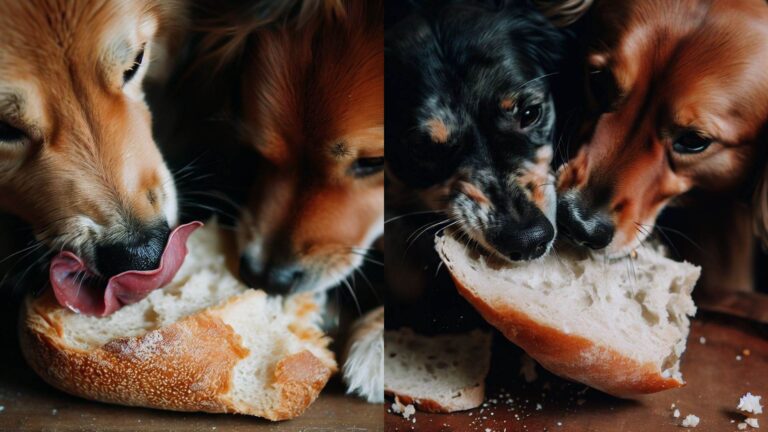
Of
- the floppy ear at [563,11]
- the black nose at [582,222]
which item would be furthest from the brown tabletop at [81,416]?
the floppy ear at [563,11]

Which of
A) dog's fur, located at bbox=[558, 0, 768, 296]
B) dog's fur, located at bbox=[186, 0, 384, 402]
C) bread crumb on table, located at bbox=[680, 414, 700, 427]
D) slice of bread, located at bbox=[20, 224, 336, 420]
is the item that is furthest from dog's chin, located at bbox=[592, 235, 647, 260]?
slice of bread, located at bbox=[20, 224, 336, 420]

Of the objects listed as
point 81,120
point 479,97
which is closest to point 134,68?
point 81,120

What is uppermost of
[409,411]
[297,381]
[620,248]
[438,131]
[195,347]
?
[438,131]

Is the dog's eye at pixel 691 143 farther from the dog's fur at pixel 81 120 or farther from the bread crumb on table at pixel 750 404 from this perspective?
the dog's fur at pixel 81 120

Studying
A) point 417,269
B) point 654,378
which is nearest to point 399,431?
point 417,269

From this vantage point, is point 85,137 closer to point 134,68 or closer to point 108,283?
point 134,68

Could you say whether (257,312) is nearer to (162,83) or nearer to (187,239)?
(187,239)
